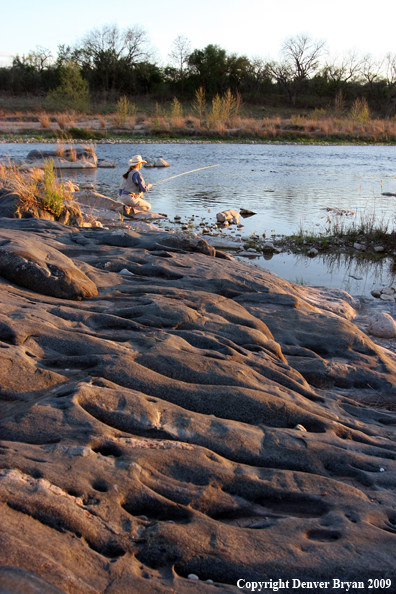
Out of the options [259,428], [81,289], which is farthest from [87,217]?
[259,428]

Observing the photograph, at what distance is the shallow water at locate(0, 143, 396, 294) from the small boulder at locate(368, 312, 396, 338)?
148 cm

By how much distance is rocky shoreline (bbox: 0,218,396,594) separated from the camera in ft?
5.01

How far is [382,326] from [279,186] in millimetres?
9773

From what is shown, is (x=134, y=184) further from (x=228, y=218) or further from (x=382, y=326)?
(x=382, y=326)

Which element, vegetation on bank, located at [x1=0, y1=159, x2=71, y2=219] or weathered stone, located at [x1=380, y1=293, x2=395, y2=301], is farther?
vegetation on bank, located at [x1=0, y1=159, x2=71, y2=219]

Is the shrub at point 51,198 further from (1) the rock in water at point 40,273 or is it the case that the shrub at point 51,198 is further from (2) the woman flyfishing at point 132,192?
(1) the rock in water at point 40,273

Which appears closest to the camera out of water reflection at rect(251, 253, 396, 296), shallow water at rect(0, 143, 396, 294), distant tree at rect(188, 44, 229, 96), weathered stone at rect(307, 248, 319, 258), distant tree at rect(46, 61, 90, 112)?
water reflection at rect(251, 253, 396, 296)

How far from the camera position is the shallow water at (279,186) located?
294 inches

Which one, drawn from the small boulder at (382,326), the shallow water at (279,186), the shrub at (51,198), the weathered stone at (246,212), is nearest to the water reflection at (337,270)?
the shallow water at (279,186)

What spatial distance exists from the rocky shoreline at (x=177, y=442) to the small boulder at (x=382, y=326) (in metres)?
1.12

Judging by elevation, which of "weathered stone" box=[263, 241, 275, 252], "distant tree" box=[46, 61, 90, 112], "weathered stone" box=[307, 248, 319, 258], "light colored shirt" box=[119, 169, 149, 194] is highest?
"distant tree" box=[46, 61, 90, 112]

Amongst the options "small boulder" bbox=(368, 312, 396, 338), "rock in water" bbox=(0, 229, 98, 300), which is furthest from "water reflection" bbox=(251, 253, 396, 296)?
"rock in water" bbox=(0, 229, 98, 300)

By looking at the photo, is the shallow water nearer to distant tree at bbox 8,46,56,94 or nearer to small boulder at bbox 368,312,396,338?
small boulder at bbox 368,312,396,338

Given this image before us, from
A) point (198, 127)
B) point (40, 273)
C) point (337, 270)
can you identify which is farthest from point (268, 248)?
point (198, 127)
